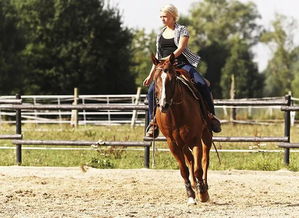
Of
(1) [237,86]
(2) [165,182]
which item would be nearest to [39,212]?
(2) [165,182]

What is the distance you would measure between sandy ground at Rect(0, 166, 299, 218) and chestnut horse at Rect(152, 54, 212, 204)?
42 cm

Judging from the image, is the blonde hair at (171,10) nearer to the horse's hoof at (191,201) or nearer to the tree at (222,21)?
the horse's hoof at (191,201)

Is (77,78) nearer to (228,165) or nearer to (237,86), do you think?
(237,86)

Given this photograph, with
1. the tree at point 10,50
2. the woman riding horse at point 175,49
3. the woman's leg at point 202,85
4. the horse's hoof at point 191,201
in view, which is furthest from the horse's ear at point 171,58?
the tree at point 10,50

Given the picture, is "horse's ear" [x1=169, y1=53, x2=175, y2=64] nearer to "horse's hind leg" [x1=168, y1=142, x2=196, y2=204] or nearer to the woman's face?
the woman's face

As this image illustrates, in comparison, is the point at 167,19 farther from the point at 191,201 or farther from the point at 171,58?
the point at 191,201

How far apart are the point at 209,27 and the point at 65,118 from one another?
51.5 metres

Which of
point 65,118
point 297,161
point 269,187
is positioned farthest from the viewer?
point 65,118

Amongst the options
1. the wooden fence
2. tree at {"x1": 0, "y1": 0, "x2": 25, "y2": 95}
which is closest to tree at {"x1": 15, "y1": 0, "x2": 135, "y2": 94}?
tree at {"x1": 0, "y1": 0, "x2": 25, "y2": 95}

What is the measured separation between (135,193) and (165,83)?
2232 millimetres

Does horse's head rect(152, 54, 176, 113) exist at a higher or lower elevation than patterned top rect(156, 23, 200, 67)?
lower

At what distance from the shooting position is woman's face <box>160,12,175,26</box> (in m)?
8.96

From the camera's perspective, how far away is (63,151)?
16766mm

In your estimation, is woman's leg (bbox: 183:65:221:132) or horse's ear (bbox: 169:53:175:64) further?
woman's leg (bbox: 183:65:221:132)
